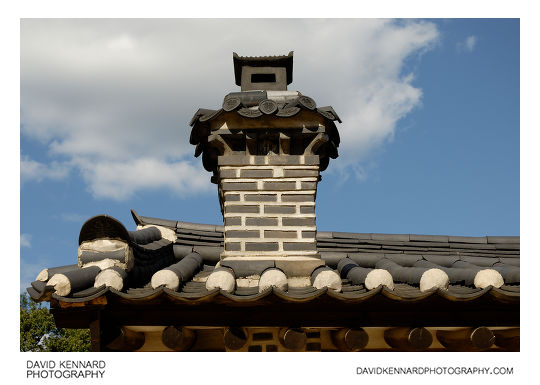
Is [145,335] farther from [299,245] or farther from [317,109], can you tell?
[317,109]

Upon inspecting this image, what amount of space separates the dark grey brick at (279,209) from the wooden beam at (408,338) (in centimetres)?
210

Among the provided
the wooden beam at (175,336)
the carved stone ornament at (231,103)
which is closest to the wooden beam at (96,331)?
the wooden beam at (175,336)

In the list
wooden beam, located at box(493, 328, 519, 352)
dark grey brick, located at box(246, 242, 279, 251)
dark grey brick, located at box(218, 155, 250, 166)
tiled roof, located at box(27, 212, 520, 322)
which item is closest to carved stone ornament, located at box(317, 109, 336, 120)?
dark grey brick, located at box(218, 155, 250, 166)

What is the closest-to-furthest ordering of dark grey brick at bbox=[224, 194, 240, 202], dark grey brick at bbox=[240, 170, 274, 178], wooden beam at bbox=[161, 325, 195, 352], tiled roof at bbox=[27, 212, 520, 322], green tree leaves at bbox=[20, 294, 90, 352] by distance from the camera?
tiled roof at bbox=[27, 212, 520, 322] → wooden beam at bbox=[161, 325, 195, 352] → dark grey brick at bbox=[224, 194, 240, 202] → dark grey brick at bbox=[240, 170, 274, 178] → green tree leaves at bbox=[20, 294, 90, 352]

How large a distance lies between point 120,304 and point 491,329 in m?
3.49

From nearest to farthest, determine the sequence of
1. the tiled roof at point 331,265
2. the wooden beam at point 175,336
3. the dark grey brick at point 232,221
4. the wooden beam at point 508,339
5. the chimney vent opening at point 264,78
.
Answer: the tiled roof at point 331,265
the wooden beam at point 175,336
the wooden beam at point 508,339
the dark grey brick at point 232,221
the chimney vent opening at point 264,78

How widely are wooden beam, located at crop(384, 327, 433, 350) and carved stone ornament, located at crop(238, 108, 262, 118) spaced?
312 cm

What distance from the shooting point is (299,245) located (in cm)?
653

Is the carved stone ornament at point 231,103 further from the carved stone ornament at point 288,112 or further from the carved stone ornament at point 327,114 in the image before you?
the carved stone ornament at point 327,114

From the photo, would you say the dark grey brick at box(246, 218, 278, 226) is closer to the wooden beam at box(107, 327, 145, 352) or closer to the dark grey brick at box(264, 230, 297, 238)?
the dark grey brick at box(264, 230, 297, 238)

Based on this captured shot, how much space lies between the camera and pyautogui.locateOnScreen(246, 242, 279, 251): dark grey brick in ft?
21.3

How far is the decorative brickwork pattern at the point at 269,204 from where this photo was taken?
6.52m

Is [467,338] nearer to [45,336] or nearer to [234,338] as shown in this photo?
[234,338]

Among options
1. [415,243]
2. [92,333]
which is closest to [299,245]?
[92,333]
